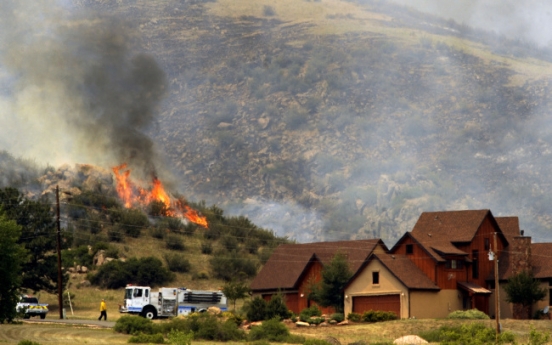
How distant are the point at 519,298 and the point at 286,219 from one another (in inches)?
3164

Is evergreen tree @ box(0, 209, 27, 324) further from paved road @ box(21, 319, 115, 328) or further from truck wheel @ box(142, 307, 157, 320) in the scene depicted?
truck wheel @ box(142, 307, 157, 320)

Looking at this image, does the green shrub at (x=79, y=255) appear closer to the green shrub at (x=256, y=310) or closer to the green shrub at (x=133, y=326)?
the green shrub at (x=256, y=310)

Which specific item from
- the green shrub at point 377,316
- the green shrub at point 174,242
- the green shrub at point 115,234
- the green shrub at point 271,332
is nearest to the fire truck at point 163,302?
the green shrub at point 377,316

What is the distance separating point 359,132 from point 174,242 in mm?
74130

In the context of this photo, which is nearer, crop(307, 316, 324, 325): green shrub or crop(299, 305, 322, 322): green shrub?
crop(307, 316, 324, 325): green shrub

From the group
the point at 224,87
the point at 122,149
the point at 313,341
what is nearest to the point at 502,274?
the point at 313,341

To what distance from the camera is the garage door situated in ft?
213

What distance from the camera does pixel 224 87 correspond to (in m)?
190

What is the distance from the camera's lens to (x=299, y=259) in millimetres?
73000

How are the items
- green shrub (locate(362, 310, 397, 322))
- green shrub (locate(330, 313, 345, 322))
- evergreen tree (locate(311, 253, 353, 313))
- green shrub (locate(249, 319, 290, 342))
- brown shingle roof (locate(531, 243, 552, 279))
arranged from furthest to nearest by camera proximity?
brown shingle roof (locate(531, 243, 552, 279))
evergreen tree (locate(311, 253, 353, 313))
green shrub (locate(330, 313, 345, 322))
green shrub (locate(362, 310, 397, 322))
green shrub (locate(249, 319, 290, 342))

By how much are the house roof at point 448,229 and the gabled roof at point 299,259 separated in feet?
11.3

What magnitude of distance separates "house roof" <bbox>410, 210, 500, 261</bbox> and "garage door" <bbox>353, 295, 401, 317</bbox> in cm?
483

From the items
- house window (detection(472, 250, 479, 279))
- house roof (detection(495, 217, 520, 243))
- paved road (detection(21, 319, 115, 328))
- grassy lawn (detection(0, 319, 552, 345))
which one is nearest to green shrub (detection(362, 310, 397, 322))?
grassy lawn (detection(0, 319, 552, 345))

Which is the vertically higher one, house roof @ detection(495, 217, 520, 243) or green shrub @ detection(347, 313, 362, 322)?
house roof @ detection(495, 217, 520, 243)
